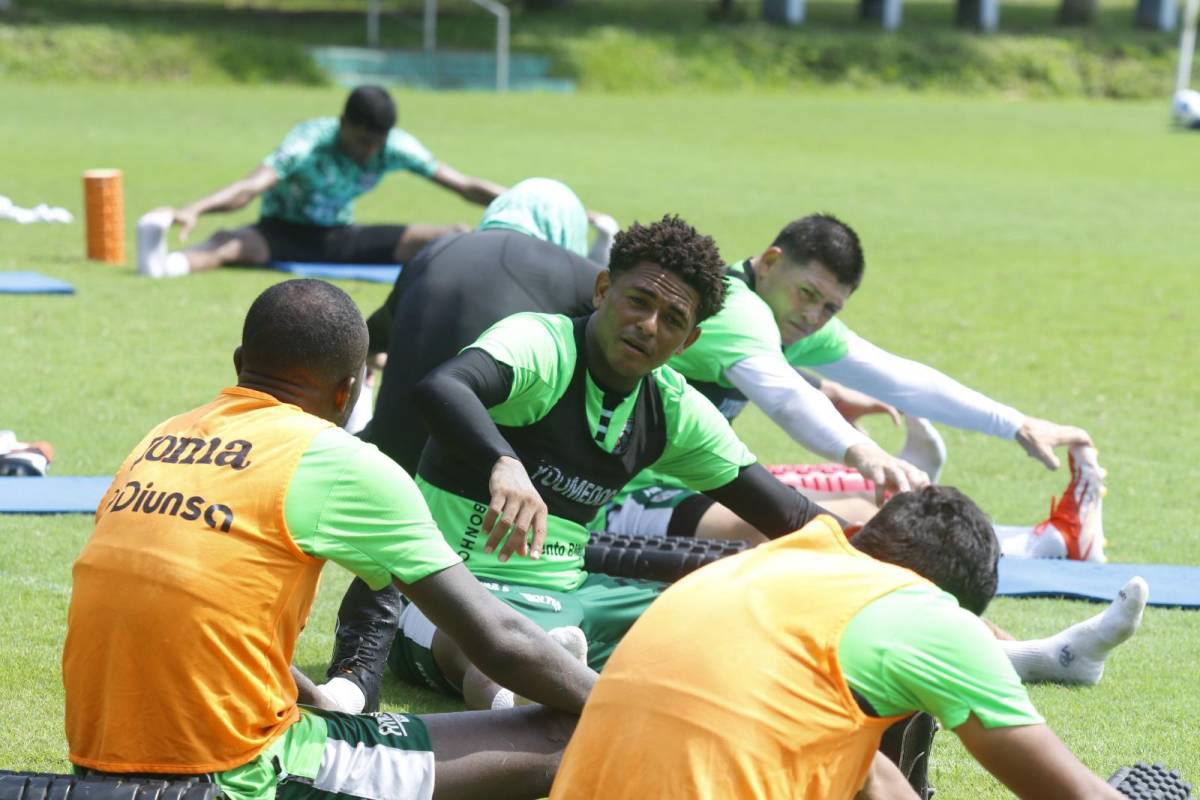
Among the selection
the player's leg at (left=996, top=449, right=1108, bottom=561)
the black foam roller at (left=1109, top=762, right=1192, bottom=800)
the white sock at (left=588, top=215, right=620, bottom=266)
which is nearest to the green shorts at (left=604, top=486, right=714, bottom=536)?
the player's leg at (left=996, top=449, right=1108, bottom=561)

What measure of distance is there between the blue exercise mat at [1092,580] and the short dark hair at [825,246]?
4.25 ft

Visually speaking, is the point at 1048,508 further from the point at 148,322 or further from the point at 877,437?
the point at 148,322

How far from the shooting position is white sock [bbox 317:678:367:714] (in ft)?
14.7

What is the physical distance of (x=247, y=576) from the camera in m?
3.30

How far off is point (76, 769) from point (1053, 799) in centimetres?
190

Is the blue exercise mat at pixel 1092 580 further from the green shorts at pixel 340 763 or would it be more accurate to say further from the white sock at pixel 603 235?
the white sock at pixel 603 235

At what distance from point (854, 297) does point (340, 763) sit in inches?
396

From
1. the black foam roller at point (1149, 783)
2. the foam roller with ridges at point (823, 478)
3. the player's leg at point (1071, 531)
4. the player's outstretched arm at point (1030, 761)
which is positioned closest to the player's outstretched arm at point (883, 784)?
the player's outstretched arm at point (1030, 761)

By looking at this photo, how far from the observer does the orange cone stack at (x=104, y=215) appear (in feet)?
43.4

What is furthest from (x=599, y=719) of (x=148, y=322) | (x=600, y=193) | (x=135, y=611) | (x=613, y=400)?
(x=600, y=193)

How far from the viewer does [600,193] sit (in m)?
18.9

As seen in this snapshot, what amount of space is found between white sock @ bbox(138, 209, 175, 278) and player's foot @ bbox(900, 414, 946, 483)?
6.54 meters

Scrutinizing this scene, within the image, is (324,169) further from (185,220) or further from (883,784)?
(883,784)

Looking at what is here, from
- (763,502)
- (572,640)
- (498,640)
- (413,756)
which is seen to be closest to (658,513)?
(763,502)
